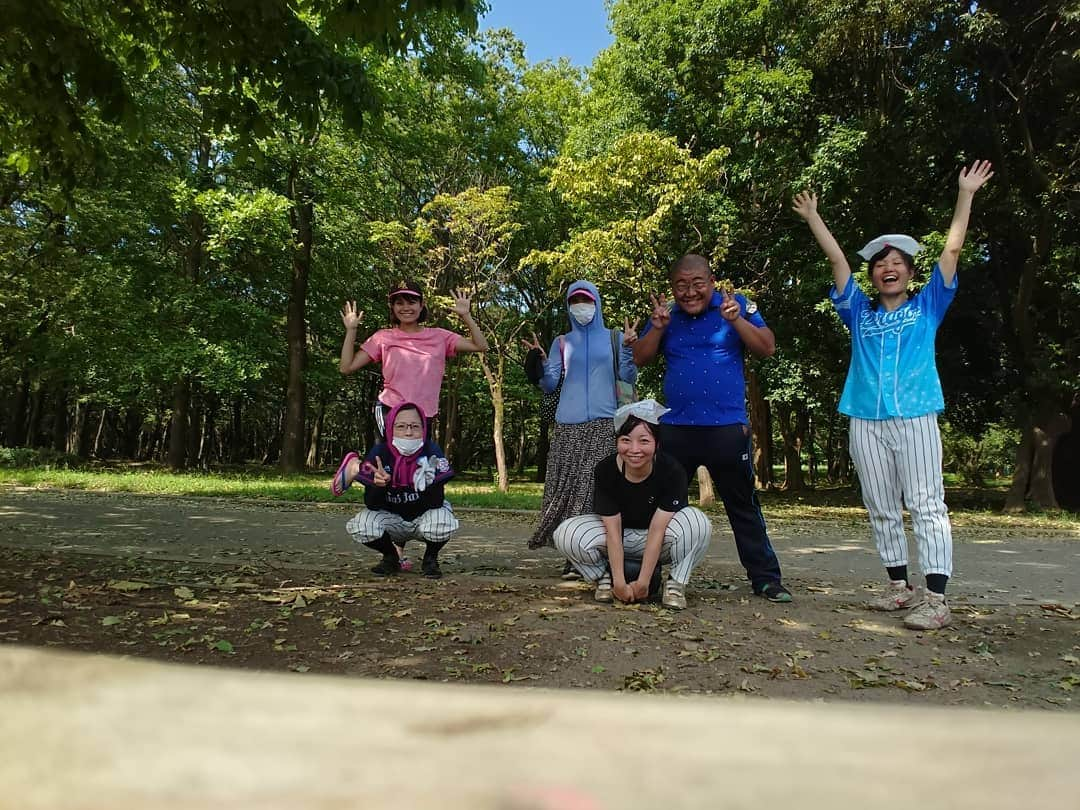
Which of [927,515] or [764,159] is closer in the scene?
[927,515]

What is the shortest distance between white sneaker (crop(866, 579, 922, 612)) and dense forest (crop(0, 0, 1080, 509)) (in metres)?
5.41

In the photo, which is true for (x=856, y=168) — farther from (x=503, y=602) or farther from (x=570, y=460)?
(x=503, y=602)

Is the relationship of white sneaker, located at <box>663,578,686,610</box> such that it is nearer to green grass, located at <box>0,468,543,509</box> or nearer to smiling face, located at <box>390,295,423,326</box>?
smiling face, located at <box>390,295,423,326</box>

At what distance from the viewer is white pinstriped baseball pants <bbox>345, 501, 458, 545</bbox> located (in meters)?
4.86

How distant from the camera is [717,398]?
14.1ft

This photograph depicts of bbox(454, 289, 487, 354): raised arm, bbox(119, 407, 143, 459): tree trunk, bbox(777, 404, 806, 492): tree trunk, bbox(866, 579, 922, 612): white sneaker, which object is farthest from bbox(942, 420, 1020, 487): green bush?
bbox(119, 407, 143, 459): tree trunk

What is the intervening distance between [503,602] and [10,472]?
16163 millimetres

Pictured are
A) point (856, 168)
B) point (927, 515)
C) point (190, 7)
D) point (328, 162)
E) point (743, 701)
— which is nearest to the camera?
point (743, 701)

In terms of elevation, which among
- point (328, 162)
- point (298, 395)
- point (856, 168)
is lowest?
point (298, 395)

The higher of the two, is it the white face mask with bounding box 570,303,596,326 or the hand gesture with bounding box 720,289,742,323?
the white face mask with bounding box 570,303,596,326

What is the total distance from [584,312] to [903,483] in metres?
2.36

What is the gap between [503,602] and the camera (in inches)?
158

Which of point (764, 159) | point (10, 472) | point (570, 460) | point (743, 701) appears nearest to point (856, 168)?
point (764, 159)

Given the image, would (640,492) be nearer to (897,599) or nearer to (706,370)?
(706,370)
